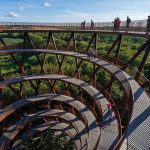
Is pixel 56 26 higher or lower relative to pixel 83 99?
higher

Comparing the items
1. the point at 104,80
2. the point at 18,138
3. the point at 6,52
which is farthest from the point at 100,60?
the point at 104,80

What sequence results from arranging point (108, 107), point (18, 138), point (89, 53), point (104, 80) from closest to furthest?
point (108, 107) < point (89, 53) < point (18, 138) < point (104, 80)

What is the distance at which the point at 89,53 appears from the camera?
3656 centimetres

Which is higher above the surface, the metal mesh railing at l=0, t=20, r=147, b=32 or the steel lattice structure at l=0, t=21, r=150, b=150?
the metal mesh railing at l=0, t=20, r=147, b=32

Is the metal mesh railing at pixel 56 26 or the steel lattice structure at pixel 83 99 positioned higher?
the metal mesh railing at pixel 56 26

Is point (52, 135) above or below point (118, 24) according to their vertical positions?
below

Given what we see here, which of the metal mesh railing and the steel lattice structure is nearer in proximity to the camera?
the steel lattice structure

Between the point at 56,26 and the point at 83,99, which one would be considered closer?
the point at 83,99

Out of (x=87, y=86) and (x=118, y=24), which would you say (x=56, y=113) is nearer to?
(x=87, y=86)

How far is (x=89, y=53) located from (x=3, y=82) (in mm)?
9949

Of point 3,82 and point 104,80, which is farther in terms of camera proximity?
point 104,80

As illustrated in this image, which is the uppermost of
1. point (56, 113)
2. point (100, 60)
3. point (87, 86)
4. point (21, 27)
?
point (21, 27)

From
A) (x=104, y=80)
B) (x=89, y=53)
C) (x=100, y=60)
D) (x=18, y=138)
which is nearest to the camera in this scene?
(x=100, y=60)

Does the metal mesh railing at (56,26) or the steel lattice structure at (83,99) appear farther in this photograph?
the metal mesh railing at (56,26)
